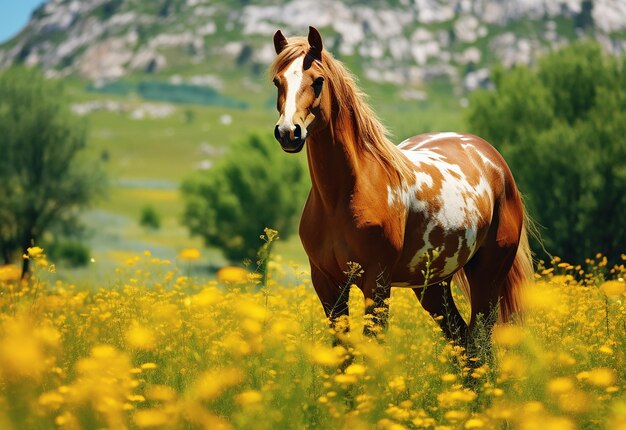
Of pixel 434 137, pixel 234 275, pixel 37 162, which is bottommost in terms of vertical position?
pixel 37 162

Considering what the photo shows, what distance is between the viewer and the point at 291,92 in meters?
5.46

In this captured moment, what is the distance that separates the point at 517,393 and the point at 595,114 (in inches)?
990

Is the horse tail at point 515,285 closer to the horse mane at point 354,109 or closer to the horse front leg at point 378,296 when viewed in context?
the horse mane at point 354,109

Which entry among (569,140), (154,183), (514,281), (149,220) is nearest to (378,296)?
(514,281)

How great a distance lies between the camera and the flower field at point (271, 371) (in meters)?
3.84

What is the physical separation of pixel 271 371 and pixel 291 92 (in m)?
2.06

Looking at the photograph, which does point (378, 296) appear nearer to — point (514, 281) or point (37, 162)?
point (514, 281)

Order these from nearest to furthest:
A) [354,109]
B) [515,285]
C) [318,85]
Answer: [318,85] < [354,109] < [515,285]

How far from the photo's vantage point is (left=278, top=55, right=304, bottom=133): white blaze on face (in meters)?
5.20

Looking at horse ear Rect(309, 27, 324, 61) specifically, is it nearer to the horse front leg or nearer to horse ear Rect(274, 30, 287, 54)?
horse ear Rect(274, 30, 287, 54)

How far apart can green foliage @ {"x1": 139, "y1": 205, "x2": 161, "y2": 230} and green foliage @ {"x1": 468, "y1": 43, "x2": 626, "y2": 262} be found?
7076 centimetres

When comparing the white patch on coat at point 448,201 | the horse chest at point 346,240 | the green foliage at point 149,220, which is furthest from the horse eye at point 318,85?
the green foliage at point 149,220

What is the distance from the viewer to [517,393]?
492 centimetres

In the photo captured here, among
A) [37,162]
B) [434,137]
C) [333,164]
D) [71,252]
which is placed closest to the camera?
[333,164]
